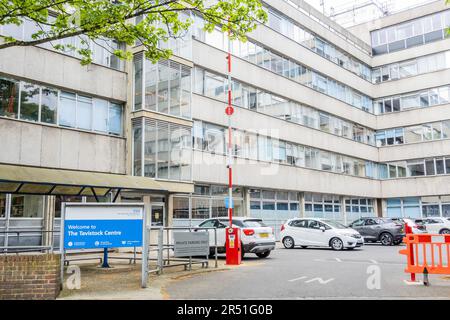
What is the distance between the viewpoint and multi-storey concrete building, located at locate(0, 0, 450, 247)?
17.3 metres

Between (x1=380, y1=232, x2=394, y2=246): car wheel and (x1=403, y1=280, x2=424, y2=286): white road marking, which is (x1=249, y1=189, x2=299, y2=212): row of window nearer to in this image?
(x1=380, y1=232, x2=394, y2=246): car wheel

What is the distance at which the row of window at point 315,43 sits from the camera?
106 feet

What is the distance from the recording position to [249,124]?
91.8 ft

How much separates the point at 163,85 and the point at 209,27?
8.99m

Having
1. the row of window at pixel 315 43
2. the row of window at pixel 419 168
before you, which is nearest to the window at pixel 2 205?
the row of window at pixel 315 43

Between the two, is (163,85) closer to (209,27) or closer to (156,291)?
(209,27)

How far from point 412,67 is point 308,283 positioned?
3715 centimetres

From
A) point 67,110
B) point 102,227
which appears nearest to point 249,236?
point 102,227

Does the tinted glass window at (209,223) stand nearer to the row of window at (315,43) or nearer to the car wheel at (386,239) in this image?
the car wheel at (386,239)

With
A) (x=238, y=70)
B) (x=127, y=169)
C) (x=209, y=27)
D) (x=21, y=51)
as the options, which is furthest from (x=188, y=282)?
(x=238, y=70)

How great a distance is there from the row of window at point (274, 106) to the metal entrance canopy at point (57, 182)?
9.82 m

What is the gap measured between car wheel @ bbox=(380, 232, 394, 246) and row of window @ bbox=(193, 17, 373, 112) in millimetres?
12967

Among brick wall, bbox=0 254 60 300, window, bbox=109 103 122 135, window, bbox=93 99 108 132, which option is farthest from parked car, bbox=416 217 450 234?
brick wall, bbox=0 254 60 300

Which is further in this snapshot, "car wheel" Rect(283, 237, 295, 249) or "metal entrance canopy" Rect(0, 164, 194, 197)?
"car wheel" Rect(283, 237, 295, 249)
